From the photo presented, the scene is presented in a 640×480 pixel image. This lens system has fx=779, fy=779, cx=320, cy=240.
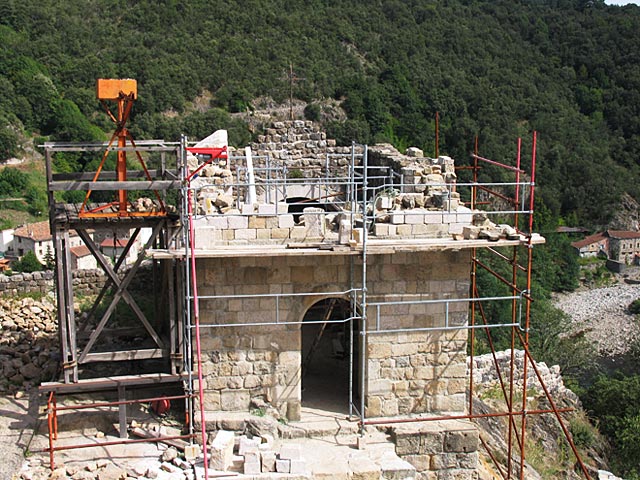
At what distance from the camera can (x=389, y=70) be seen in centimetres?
8200

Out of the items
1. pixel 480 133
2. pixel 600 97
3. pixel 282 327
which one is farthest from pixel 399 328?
pixel 600 97

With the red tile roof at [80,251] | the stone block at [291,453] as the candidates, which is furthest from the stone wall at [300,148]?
the red tile roof at [80,251]

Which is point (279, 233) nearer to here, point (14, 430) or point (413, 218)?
point (413, 218)

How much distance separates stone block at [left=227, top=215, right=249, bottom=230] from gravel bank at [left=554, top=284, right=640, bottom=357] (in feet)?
143

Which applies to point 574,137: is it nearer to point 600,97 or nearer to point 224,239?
point 600,97

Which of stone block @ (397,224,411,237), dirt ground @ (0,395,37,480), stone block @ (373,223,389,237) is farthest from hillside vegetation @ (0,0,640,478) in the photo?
dirt ground @ (0,395,37,480)

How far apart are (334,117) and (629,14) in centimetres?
6465

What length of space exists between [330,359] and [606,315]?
4810cm

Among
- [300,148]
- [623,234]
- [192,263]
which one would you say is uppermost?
[300,148]

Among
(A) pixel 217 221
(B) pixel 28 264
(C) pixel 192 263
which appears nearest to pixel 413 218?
(A) pixel 217 221

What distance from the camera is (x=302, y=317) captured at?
12.3 meters

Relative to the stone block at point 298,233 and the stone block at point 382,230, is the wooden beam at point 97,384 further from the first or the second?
the stone block at point 382,230

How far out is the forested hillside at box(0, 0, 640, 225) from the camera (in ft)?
214

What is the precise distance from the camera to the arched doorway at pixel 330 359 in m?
13.3
